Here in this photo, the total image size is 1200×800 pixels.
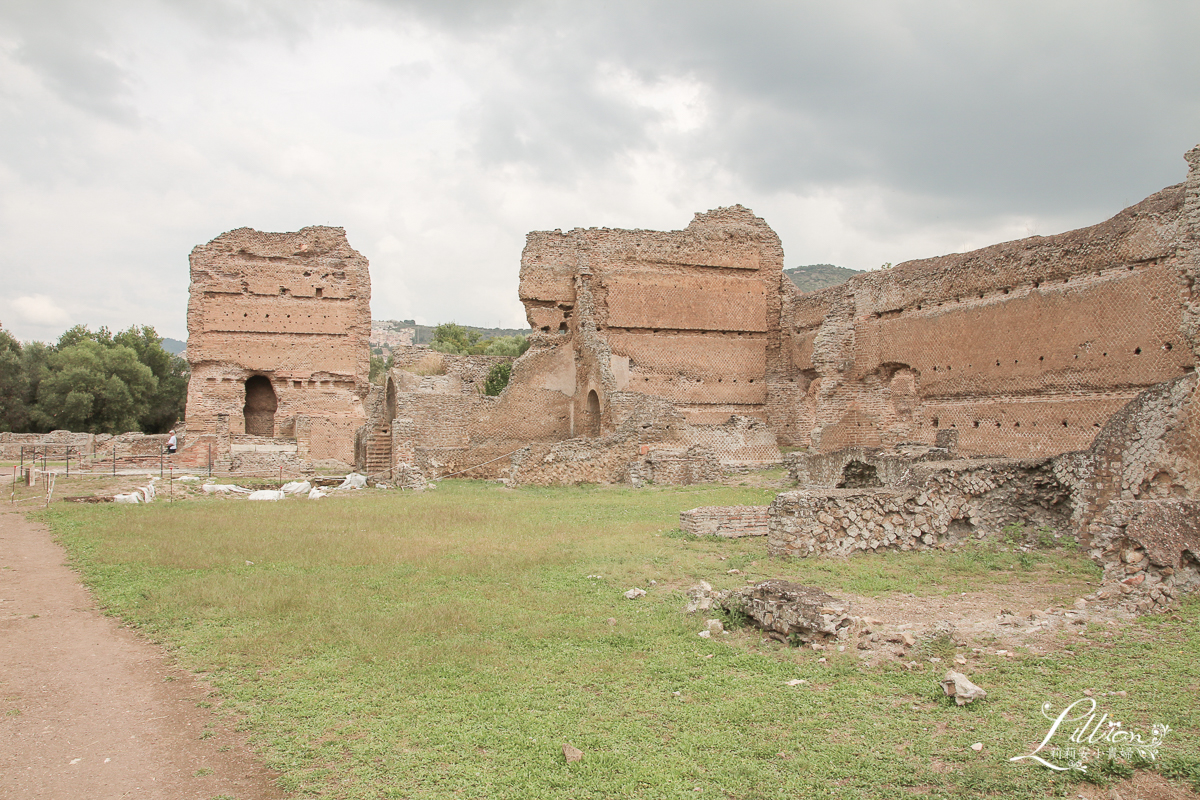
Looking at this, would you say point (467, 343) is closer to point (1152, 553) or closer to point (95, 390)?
point (95, 390)

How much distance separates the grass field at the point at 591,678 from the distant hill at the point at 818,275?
170 feet

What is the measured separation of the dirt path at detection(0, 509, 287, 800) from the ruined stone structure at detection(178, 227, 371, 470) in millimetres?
19722

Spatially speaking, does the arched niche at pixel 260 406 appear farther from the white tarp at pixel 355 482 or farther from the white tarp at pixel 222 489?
the white tarp at pixel 222 489

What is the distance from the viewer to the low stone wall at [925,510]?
8250 mm

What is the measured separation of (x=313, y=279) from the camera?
89.0 feet

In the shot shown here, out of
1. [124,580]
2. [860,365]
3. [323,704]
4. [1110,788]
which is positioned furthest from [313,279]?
[1110,788]

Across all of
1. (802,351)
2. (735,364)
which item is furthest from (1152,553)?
(735,364)

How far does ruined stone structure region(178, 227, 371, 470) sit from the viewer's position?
25.9m

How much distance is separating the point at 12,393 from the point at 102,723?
41972 millimetres

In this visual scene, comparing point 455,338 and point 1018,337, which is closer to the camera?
point 1018,337

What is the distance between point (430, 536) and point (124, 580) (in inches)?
139

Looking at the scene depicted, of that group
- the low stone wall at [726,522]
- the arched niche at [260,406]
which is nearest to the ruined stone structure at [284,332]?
the arched niche at [260,406]

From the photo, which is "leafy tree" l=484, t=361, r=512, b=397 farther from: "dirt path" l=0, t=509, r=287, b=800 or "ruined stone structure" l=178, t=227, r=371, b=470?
"dirt path" l=0, t=509, r=287, b=800

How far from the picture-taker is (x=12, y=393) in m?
36.8
